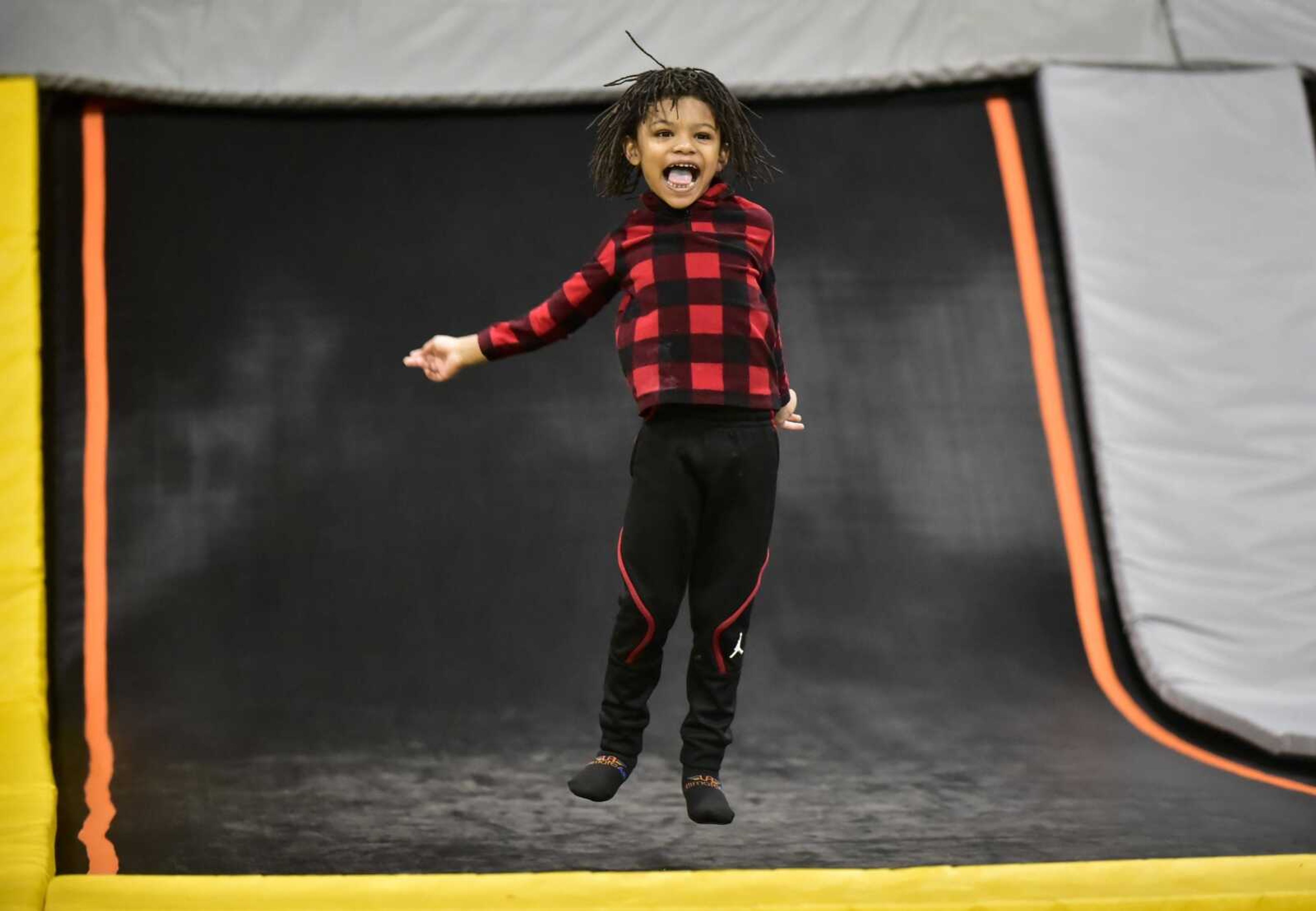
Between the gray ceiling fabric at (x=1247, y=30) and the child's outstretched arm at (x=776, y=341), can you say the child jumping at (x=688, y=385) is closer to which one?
the child's outstretched arm at (x=776, y=341)

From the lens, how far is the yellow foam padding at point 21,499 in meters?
1.98

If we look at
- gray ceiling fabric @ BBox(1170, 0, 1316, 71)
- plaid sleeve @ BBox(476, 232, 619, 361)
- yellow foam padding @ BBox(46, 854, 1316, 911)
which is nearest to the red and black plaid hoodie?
plaid sleeve @ BBox(476, 232, 619, 361)

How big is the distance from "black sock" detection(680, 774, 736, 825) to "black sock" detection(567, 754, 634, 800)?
7cm

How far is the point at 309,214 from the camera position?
2.86 m

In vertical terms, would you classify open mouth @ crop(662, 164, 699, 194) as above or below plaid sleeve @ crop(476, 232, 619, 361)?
above

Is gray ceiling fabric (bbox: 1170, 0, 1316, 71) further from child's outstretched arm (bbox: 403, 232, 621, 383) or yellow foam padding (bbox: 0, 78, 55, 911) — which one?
yellow foam padding (bbox: 0, 78, 55, 911)

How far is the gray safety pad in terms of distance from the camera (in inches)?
100

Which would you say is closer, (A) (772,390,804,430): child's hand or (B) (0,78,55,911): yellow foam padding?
(A) (772,390,804,430): child's hand

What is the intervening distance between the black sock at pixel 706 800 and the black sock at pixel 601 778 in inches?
2.7

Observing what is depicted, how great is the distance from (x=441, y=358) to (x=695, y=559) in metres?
0.35

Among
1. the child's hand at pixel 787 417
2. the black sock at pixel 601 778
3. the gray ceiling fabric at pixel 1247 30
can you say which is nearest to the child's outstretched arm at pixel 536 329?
the child's hand at pixel 787 417

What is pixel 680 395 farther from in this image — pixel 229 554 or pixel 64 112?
pixel 64 112

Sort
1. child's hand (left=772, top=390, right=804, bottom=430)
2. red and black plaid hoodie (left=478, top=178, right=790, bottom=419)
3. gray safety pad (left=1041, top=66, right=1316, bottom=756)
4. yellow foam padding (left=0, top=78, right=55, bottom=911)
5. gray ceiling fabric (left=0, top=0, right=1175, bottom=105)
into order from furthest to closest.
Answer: gray ceiling fabric (left=0, top=0, right=1175, bottom=105), gray safety pad (left=1041, top=66, right=1316, bottom=756), yellow foam padding (left=0, top=78, right=55, bottom=911), child's hand (left=772, top=390, right=804, bottom=430), red and black plaid hoodie (left=478, top=178, right=790, bottom=419)

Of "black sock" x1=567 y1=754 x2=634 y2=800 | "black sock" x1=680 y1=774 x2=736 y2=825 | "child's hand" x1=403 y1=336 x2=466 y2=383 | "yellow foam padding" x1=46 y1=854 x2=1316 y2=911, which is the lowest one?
"yellow foam padding" x1=46 y1=854 x2=1316 y2=911
